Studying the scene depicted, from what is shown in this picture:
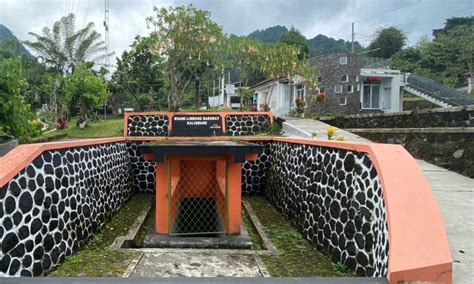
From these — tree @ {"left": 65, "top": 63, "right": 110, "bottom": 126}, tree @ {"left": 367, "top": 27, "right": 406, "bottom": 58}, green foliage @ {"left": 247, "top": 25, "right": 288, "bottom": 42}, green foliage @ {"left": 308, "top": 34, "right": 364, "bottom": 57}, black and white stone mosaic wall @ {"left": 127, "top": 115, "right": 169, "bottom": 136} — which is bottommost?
black and white stone mosaic wall @ {"left": 127, "top": 115, "right": 169, "bottom": 136}

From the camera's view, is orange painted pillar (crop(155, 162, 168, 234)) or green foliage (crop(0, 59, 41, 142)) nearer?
orange painted pillar (crop(155, 162, 168, 234))

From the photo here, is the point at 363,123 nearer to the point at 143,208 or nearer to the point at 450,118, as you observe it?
the point at 450,118

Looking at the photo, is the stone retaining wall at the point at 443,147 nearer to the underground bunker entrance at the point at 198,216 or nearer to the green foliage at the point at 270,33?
the underground bunker entrance at the point at 198,216

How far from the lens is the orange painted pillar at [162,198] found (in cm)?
567

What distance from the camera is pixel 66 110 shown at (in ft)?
75.7

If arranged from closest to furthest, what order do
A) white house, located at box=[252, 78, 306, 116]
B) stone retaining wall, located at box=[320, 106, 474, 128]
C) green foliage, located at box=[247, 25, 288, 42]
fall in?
stone retaining wall, located at box=[320, 106, 474, 128]
white house, located at box=[252, 78, 306, 116]
green foliage, located at box=[247, 25, 288, 42]

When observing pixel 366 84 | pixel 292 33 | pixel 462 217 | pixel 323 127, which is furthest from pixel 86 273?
pixel 292 33

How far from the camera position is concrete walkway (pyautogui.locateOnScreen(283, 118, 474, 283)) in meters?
3.16

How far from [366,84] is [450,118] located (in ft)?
58.4

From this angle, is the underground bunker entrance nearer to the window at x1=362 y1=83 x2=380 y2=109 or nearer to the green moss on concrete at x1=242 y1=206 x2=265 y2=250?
the green moss on concrete at x1=242 y1=206 x2=265 y2=250

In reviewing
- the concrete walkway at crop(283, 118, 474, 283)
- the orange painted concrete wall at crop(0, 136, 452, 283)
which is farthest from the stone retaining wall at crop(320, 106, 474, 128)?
the orange painted concrete wall at crop(0, 136, 452, 283)

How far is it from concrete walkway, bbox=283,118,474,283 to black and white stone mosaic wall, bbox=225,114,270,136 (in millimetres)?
4647

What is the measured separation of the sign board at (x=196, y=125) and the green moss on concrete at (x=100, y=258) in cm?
456

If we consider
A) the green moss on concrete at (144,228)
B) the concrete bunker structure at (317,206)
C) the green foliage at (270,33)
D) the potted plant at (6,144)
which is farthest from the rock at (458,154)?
the green foliage at (270,33)
